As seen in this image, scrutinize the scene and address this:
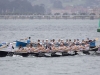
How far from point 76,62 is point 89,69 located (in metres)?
4.71

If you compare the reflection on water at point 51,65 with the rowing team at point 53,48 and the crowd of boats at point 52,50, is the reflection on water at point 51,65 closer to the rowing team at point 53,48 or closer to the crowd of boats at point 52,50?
the crowd of boats at point 52,50

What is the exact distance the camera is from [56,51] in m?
62.3

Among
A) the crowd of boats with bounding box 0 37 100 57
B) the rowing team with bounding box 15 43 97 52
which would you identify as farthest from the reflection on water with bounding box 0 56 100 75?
the rowing team with bounding box 15 43 97 52

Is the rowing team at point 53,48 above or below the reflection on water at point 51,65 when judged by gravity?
above

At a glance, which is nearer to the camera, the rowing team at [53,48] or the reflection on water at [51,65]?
the reflection on water at [51,65]

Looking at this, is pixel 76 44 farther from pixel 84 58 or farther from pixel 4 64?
pixel 4 64

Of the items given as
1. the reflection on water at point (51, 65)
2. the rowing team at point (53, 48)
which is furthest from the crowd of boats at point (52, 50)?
the reflection on water at point (51, 65)

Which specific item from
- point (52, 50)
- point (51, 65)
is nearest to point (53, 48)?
point (52, 50)

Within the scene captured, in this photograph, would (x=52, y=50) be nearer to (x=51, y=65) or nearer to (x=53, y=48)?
(x=53, y=48)

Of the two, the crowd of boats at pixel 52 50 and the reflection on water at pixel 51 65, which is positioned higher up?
the crowd of boats at pixel 52 50

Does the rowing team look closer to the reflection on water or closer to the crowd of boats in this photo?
the crowd of boats

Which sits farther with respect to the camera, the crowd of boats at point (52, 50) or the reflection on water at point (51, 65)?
the crowd of boats at point (52, 50)

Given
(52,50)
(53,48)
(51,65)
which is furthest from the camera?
(53,48)

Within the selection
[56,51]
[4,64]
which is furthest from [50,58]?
[4,64]
